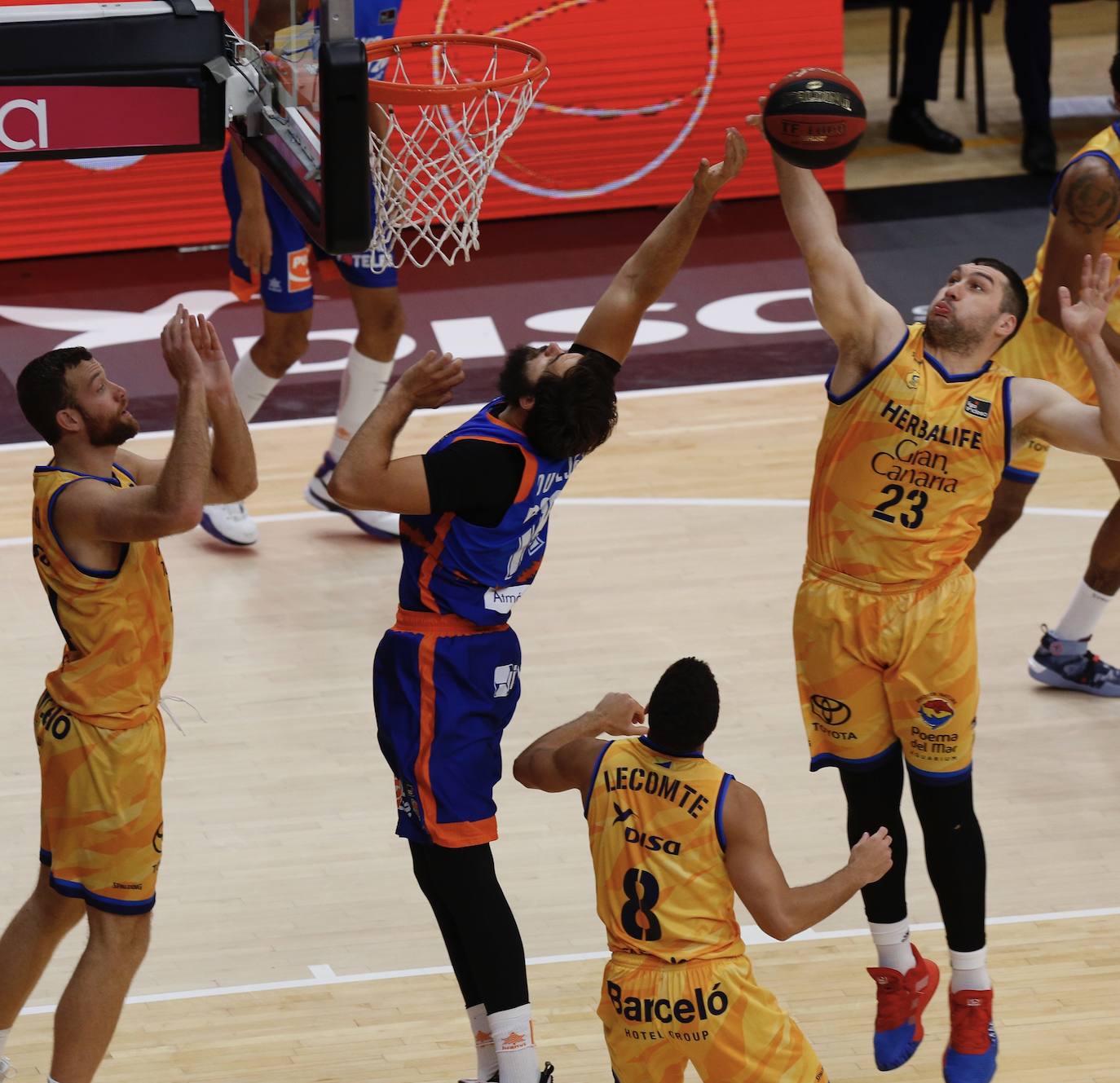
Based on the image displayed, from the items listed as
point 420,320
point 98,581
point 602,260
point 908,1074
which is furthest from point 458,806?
point 602,260

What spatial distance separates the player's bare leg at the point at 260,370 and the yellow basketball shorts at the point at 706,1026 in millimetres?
4151

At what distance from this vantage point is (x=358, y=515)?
8055 mm

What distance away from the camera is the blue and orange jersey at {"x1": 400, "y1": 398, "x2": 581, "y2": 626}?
14.6 ft

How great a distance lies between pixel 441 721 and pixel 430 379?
85cm

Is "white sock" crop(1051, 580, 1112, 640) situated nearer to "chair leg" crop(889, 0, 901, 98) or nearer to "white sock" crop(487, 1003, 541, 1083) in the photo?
"white sock" crop(487, 1003, 541, 1083)

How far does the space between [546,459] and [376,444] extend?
450 millimetres

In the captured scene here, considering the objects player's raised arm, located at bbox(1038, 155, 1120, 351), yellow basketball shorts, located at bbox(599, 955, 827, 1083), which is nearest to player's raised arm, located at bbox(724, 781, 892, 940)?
yellow basketball shorts, located at bbox(599, 955, 827, 1083)

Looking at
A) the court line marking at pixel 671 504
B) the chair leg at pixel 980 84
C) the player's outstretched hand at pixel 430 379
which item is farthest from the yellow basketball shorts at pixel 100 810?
the chair leg at pixel 980 84

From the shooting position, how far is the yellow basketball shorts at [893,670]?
4.77 meters

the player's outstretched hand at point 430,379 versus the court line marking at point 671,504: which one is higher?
the player's outstretched hand at point 430,379

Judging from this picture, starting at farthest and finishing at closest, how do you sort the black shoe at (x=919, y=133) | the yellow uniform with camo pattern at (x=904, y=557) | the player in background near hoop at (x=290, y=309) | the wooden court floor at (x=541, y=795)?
the black shoe at (x=919, y=133) → the player in background near hoop at (x=290, y=309) → the wooden court floor at (x=541, y=795) → the yellow uniform with camo pattern at (x=904, y=557)

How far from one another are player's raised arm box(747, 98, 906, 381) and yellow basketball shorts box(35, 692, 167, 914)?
6.58 feet

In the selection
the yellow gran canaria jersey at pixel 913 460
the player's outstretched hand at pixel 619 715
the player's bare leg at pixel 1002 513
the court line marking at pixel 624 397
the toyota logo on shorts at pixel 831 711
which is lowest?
the court line marking at pixel 624 397

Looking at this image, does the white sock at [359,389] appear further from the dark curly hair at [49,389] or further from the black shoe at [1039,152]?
the black shoe at [1039,152]
